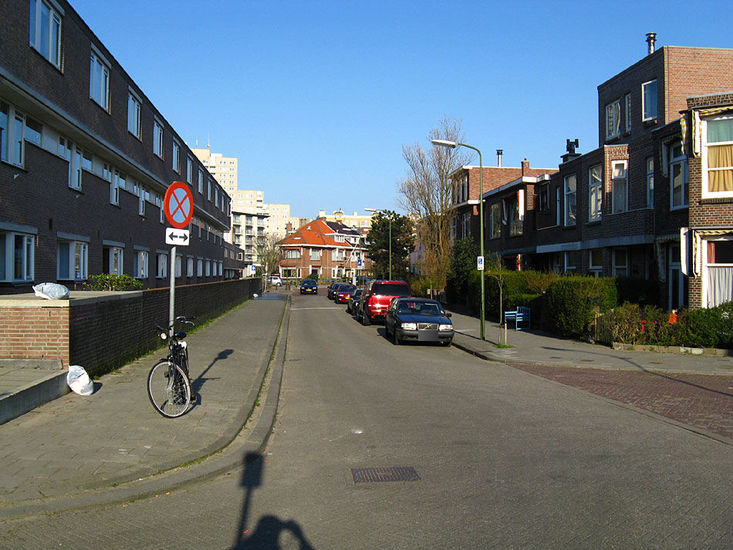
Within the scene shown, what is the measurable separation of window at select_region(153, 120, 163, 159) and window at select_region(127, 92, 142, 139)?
245 cm

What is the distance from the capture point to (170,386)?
26.4 feet

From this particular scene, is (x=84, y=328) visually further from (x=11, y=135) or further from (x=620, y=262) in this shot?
(x=620, y=262)

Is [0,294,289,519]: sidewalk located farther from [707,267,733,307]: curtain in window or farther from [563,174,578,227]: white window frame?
[563,174,578,227]: white window frame

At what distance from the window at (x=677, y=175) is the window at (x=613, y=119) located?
24.8 feet

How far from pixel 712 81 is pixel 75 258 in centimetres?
2502

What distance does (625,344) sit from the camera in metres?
17.6

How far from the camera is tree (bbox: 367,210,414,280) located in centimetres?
6209

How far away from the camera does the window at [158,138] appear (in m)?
27.3

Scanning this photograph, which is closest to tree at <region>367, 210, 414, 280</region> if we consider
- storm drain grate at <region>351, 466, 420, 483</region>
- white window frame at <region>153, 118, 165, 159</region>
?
white window frame at <region>153, 118, 165, 159</region>

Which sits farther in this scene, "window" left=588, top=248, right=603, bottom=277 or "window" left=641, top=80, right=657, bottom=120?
"window" left=588, top=248, right=603, bottom=277

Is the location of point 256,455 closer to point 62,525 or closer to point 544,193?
point 62,525

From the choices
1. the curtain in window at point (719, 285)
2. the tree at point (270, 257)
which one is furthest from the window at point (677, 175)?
the tree at point (270, 257)

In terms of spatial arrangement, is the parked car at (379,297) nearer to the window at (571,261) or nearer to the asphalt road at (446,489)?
the window at (571,261)

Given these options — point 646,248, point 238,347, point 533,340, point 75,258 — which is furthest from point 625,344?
point 75,258
